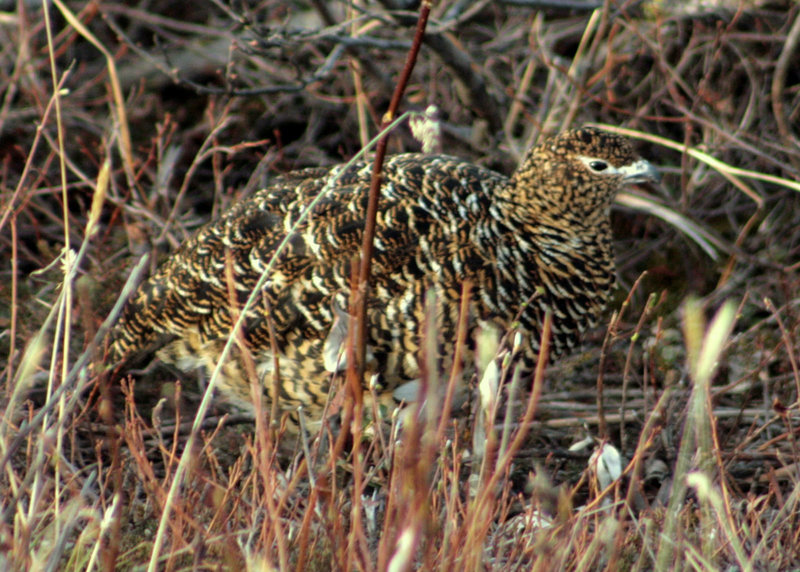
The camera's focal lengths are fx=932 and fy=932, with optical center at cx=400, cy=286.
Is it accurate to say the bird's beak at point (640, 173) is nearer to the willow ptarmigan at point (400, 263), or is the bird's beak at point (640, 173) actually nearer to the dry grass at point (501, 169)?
the willow ptarmigan at point (400, 263)

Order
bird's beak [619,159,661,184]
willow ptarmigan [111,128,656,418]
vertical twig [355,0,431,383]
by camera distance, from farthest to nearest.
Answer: bird's beak [619,159,661,184]
willow ptarmigan [111,128,656,418]
vertical twig [355,0,431,383]

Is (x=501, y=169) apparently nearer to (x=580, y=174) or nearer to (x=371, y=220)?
(x=580, y=174)

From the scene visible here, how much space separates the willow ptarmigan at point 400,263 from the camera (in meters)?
3.13

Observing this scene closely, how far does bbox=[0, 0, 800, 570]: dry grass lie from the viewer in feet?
8.86

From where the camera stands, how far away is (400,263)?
3141 millimetres

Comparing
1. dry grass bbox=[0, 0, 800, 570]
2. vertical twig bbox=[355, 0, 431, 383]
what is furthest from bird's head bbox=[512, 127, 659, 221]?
vertical twig bbox=[355, 0, 431, 383]

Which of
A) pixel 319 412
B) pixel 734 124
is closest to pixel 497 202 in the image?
pixel 319 412

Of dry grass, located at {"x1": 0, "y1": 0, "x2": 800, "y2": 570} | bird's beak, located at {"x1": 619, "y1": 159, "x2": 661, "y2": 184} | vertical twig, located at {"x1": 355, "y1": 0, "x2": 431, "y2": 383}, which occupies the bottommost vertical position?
dry grass, located at {"x1": 0, "y1": 0, "x2": 800, "y2": 570}

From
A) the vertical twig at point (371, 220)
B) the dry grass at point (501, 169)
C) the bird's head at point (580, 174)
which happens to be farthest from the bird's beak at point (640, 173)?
the vertical twig at point (371, 220)

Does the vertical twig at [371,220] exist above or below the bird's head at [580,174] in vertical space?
above

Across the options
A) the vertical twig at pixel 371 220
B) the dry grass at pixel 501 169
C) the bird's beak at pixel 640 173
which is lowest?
the dry grass at pixel 501 169

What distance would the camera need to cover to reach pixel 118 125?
4.19 meters

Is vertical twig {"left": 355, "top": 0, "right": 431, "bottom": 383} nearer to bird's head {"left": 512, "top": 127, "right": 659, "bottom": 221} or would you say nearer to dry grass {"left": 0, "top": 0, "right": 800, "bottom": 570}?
dry grass {"left": 0, "top": 0, "right": 800, "bottom": 570}

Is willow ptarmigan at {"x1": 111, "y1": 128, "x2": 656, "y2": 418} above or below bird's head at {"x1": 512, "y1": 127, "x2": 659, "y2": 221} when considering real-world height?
below
